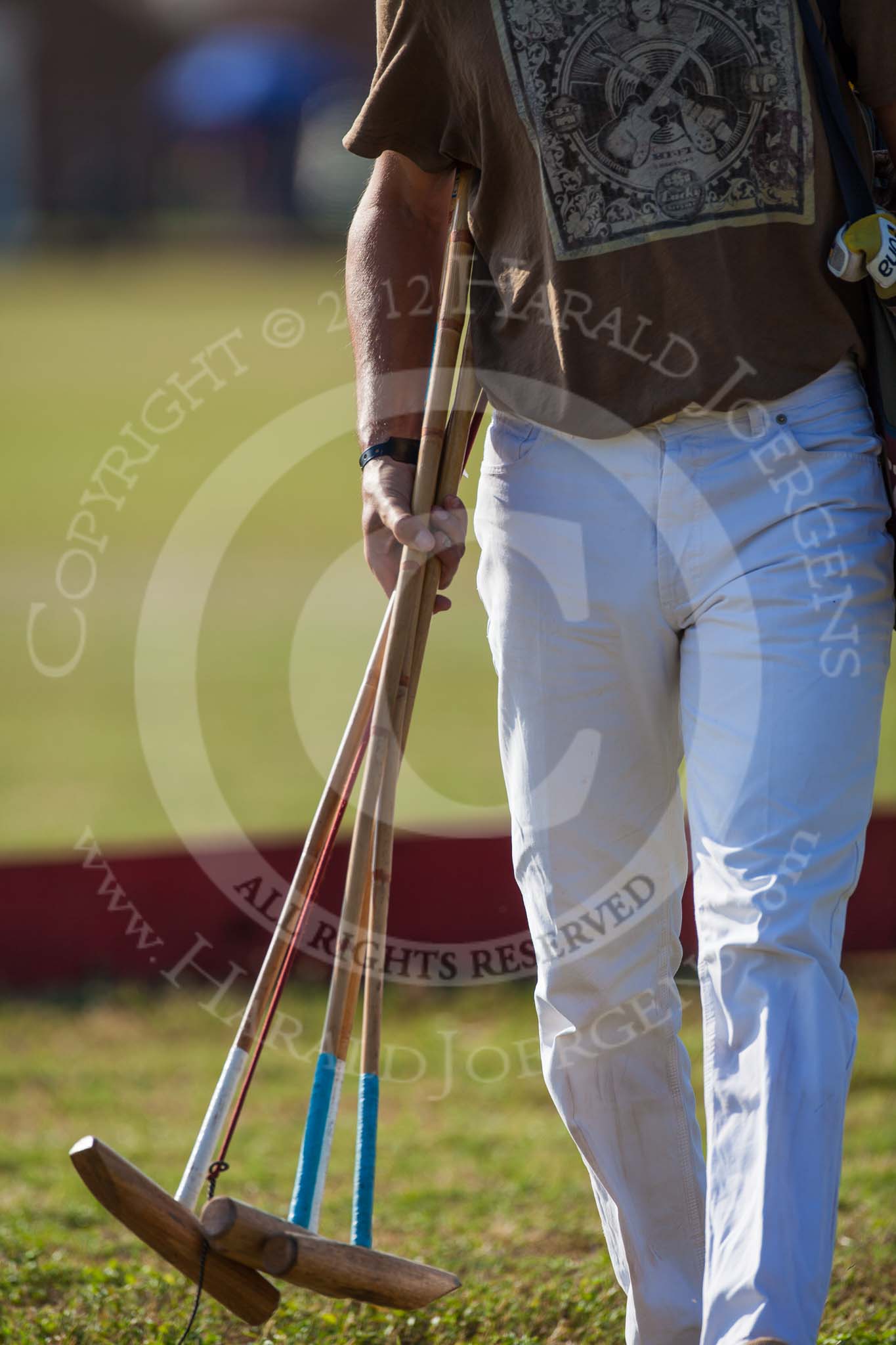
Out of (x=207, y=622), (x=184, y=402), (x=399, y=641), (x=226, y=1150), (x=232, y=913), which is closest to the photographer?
(x=226, y=1150)

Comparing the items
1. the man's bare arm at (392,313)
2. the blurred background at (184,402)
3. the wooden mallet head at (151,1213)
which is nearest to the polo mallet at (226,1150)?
the wooden mallet head at (151,1213)

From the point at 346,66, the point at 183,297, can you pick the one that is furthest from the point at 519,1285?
the point at 346,66

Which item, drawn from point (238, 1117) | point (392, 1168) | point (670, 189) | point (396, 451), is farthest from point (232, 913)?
point (670, 189)

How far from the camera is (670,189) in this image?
2.05 meters

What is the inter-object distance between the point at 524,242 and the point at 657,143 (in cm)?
21

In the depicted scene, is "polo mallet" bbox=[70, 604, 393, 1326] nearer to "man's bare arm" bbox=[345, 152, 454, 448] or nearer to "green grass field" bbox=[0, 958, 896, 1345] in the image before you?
"man's bare arm" bbox=[345, 152, 454, 448]

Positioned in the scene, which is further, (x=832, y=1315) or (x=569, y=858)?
(x=832, y=1315)

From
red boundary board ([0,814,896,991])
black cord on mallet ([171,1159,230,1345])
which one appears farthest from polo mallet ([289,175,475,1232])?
red boundary board ([0,814,896,991])

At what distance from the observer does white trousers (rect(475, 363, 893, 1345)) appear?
1.86 metres

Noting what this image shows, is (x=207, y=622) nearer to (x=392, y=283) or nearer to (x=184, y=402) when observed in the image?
(x=392, y=283)

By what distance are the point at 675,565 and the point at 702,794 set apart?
28 cm

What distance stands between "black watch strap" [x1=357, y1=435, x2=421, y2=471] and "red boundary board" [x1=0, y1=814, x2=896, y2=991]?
2291mm

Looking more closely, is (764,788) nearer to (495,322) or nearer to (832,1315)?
→ (495,322)

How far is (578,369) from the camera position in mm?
2096
